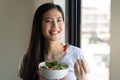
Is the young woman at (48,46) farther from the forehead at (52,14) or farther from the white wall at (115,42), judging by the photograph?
the white wall at (115,42)

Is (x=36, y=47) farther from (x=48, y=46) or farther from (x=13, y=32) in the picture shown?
(x=13, y=32)

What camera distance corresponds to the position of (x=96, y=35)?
1.82 meters

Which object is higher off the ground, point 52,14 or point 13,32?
point 52,14

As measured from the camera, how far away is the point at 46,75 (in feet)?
4.07

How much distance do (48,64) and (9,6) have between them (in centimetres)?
109

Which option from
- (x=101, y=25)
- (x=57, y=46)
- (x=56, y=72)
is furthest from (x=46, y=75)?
(x=101, y=25)

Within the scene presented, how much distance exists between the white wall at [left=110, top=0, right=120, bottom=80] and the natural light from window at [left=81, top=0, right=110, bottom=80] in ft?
0.99

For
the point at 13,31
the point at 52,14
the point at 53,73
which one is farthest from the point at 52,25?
the point at 13,31

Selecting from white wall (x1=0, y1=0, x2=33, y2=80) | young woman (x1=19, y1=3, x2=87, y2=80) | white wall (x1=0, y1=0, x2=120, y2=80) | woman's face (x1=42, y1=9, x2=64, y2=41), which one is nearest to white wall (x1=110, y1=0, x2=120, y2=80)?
young woman (x1=19, y1=3, x2=87, y2=80)

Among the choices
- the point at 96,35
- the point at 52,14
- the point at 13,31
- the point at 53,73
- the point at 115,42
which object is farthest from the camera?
the point at 13,31

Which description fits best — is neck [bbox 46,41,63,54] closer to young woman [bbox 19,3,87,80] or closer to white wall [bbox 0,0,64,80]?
young woman [bbox 19,3,87,80]

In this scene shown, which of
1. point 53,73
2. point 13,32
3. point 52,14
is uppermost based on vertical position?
point 52,14

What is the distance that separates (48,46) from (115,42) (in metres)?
0.39

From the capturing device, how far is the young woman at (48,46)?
142cm
